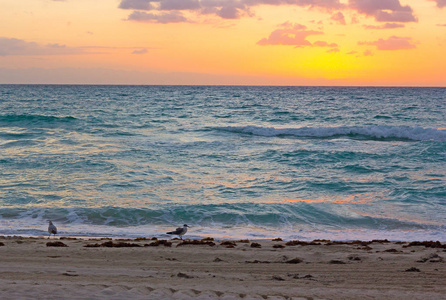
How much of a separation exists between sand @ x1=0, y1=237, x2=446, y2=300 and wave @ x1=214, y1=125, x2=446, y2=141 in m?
27.3

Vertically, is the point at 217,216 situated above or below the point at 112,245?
below

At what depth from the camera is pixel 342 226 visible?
13.3m

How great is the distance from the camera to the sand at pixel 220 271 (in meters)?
6.24

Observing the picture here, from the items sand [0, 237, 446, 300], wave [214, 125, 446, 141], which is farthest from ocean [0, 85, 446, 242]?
sand [0, 237, 446, 300]

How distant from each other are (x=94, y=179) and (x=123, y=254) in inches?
406

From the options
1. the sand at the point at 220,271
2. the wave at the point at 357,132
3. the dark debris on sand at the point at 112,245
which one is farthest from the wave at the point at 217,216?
the wave at the point at 357,132

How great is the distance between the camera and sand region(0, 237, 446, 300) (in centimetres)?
624

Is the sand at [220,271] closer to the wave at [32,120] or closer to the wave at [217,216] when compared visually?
the wave at [217,216]

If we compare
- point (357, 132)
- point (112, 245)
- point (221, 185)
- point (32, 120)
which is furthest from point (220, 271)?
point (32, 120)

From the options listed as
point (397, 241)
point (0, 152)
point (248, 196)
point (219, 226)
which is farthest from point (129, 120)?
point (397, 241)

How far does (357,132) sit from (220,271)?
32028 millimetres

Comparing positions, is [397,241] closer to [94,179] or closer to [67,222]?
[67,222]

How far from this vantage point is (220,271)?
7.81 metres

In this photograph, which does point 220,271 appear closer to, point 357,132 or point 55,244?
point 55,244
